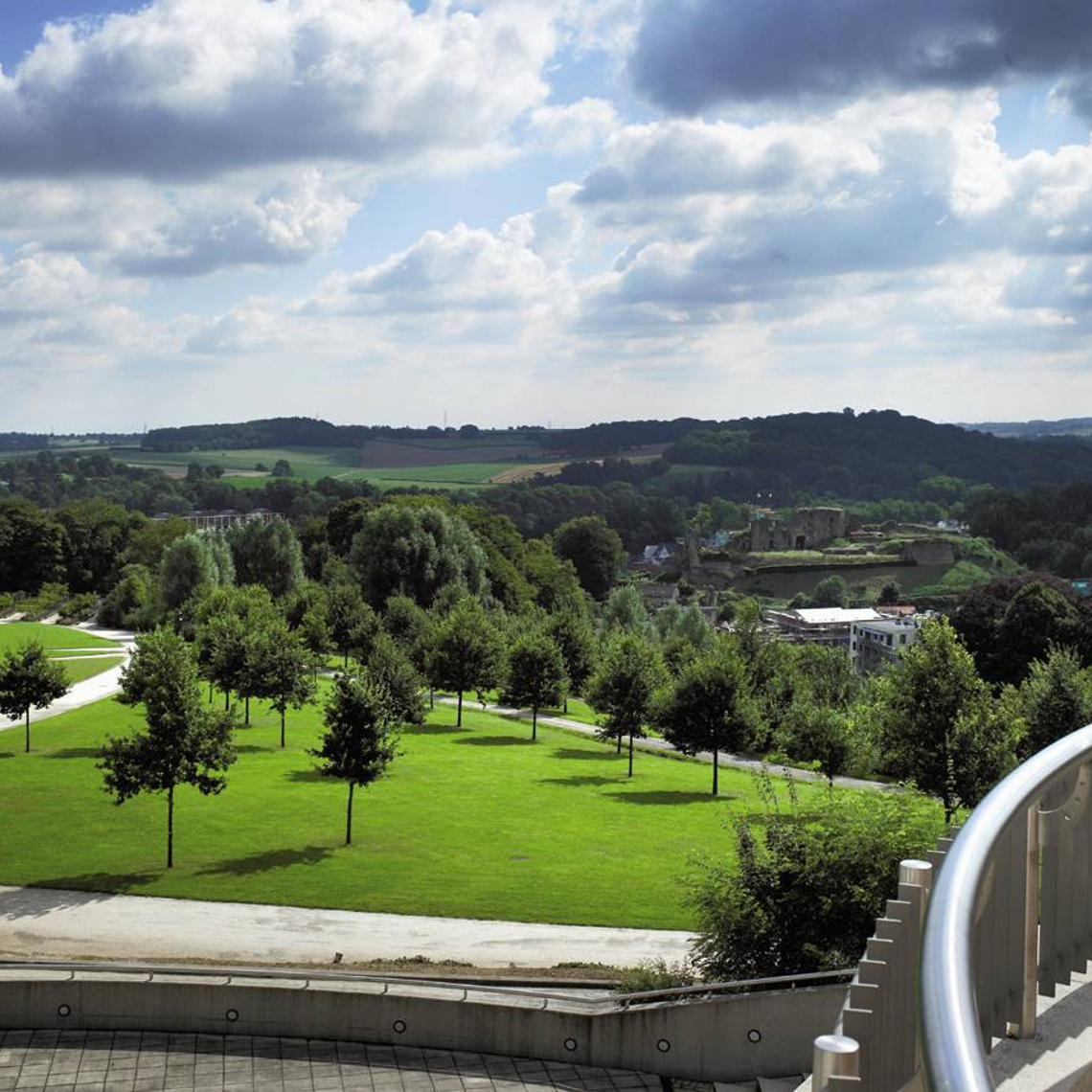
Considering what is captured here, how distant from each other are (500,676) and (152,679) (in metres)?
24.7

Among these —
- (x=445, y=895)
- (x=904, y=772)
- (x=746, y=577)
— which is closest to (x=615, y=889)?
(x=445, y=895)

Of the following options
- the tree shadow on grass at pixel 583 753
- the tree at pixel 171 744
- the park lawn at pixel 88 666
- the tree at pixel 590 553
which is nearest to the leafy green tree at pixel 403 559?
the park lawn at pixel 88 666

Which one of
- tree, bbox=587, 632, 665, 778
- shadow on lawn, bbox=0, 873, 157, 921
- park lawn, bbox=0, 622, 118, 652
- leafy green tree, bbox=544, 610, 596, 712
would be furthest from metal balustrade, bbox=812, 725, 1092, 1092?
park lawn, bbox=0, 622, 118, 652

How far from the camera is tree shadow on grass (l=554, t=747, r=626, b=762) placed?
46.1 metres

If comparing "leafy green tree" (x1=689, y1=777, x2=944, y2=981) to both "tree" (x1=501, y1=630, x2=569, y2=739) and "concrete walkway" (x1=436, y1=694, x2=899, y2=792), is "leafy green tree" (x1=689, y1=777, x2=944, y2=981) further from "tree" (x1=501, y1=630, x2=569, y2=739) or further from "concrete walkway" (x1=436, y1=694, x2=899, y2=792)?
"tree" (x1=501, y1=630, x2=569, y2=739)

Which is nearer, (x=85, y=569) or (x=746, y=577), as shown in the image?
(x=85, y=569)

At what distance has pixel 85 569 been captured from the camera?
10481 cm

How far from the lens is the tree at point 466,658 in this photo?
174 feet

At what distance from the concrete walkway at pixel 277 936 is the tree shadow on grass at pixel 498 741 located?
20.9 meters

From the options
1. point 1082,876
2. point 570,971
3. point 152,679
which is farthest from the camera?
point 152,679

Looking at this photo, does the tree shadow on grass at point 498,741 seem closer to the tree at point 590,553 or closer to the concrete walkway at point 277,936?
the concrete walkway at point 277,936

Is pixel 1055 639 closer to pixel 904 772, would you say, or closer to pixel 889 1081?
pixel 904 772

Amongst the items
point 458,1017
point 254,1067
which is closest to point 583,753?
point 458,1017

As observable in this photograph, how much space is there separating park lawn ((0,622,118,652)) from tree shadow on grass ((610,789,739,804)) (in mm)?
38919
